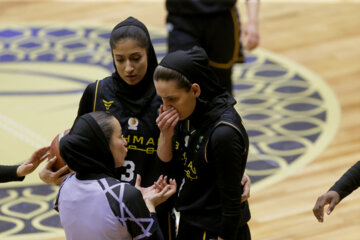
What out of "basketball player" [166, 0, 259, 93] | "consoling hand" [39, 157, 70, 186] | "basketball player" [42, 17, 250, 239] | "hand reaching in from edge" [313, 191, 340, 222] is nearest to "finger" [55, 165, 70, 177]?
"consoling hand" [39, 157, 70, 186]

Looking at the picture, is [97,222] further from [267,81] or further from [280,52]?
[280,52]

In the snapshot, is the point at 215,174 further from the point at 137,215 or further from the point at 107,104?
the point at 107,104

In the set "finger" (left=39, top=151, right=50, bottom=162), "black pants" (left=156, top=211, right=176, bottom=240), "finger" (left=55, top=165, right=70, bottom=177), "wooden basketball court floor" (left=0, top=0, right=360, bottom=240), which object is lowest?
Answer: "wooden basketball court floor" (left=0, top=0, right=360, bottom=240)

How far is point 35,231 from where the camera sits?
5.05 meters

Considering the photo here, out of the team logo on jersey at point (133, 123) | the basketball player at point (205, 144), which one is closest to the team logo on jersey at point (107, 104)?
the team logo on jersey at point (133, 123)

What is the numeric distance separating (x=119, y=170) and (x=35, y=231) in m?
1.81

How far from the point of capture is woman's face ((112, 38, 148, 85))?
11.1ft

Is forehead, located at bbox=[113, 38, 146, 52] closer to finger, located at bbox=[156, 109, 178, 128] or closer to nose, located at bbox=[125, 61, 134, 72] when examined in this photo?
nose, located at bbox=[125, 61, 134, 72]

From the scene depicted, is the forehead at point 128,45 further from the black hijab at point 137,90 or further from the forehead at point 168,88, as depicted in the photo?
the forehead at point 168,88

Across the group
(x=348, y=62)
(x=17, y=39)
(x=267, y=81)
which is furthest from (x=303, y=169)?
(x=17, y=39)

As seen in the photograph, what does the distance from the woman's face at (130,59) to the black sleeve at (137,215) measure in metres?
0.72

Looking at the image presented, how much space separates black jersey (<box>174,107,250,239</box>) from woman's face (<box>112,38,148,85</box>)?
1.12 ft

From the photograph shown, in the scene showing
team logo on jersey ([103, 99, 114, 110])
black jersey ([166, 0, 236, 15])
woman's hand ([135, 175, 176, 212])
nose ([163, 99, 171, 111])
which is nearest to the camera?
woman's hand ([135, 175, 176, 212])

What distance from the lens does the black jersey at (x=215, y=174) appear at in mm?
3055
